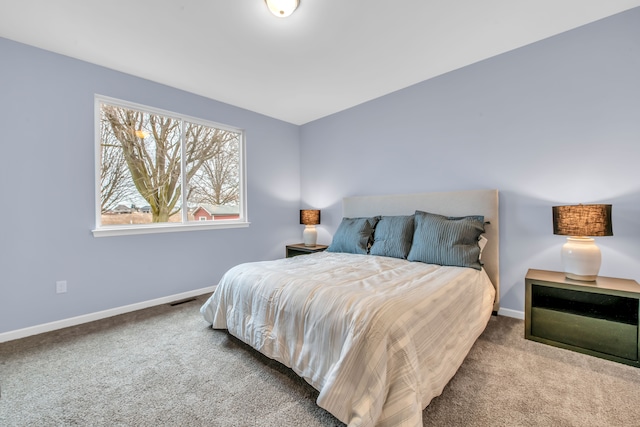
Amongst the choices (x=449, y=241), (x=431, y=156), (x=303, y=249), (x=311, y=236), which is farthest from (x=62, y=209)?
(x=431, y=156)

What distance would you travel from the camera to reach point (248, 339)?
1.94 metres

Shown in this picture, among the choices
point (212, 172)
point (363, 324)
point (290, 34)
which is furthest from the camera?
point (212, 172)

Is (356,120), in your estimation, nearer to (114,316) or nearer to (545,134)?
(545,134)

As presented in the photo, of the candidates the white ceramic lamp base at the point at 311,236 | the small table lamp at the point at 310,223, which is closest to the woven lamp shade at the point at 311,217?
the small table lamp at the point at 310,223

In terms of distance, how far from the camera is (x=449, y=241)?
2.37 m

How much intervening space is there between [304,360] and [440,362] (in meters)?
0.76

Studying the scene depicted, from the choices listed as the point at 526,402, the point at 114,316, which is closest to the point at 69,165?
the point at 114,316

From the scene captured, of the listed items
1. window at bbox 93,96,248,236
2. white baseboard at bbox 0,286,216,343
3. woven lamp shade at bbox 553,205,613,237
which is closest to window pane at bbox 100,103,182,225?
window at bbox 93,96,248,236

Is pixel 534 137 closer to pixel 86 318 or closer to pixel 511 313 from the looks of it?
pixel 511 313

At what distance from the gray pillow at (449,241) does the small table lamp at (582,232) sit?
0.57 m

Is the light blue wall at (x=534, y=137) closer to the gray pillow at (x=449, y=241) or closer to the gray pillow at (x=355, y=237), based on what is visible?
the gray pillow at (x=449, y=241)

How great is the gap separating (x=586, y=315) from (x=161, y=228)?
4.00 metres

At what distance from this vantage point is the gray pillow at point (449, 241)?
229 cm

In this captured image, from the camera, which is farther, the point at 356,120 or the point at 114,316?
the point at 356,120
